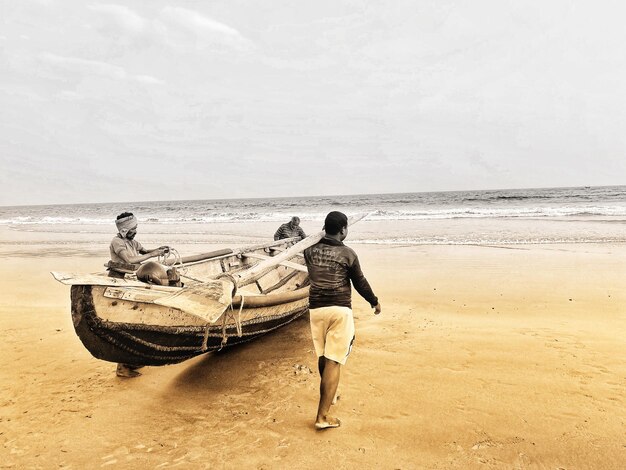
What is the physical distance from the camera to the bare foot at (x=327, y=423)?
10.9 feet

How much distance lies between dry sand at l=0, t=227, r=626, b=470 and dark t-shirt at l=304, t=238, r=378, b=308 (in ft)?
3.57

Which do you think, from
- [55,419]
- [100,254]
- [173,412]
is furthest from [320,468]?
[100,254]

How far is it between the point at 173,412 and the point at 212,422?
47 centimetres

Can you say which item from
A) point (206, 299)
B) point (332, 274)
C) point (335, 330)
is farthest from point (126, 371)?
point (332, 274)

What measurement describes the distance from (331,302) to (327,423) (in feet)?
3.28

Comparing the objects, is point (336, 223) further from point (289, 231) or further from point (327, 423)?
point (289, 231)

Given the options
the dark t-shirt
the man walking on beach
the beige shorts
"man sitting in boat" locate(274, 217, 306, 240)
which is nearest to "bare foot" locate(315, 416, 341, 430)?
the man walking on beach

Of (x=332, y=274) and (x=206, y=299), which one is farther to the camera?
(x=332, y=274)

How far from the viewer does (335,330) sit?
336 cm

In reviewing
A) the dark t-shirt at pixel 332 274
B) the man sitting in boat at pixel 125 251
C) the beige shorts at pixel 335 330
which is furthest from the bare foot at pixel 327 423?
the man sitting in boat at pixel 125 251

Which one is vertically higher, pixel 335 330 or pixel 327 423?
pixel 335 330

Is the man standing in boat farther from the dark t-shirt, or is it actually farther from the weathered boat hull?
the dark t-shirt

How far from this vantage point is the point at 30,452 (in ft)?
10.5

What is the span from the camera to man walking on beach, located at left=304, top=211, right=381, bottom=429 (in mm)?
3342
